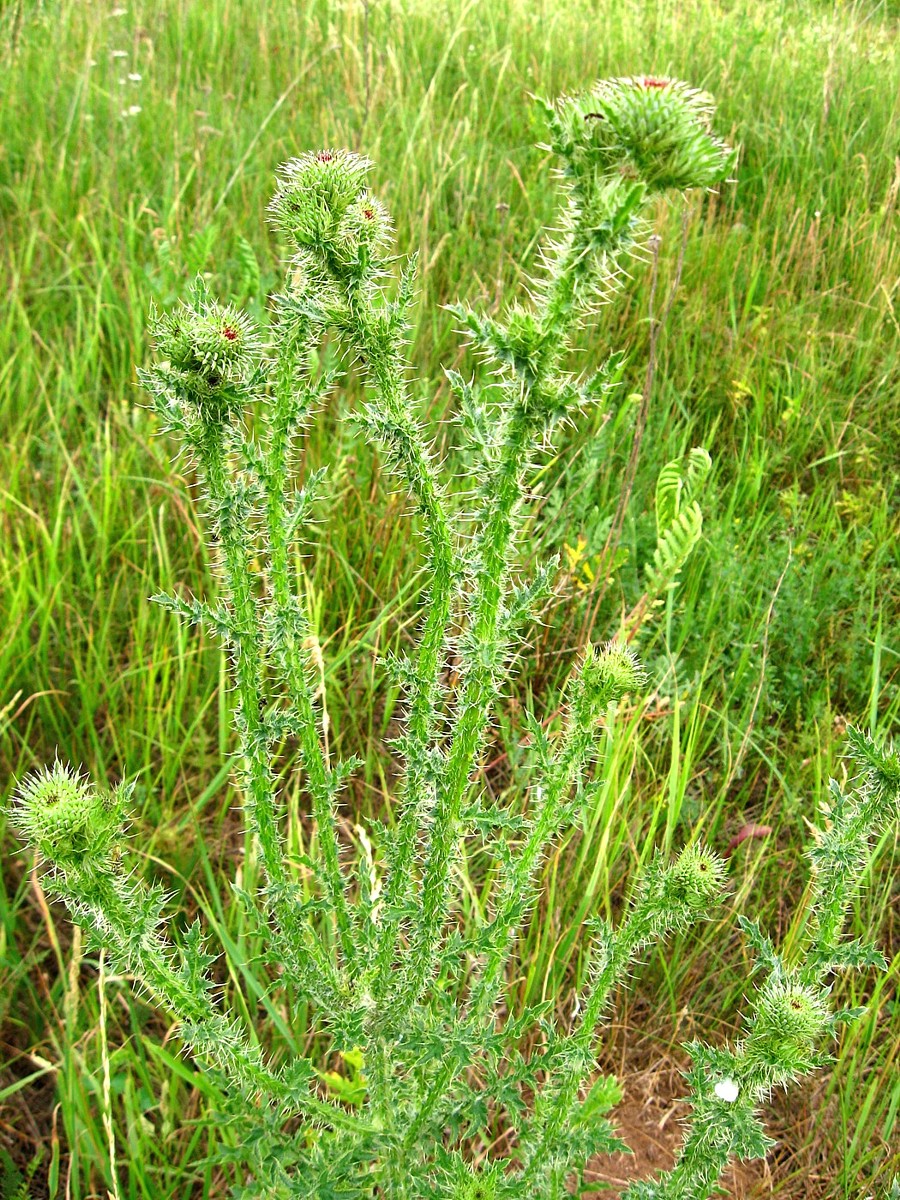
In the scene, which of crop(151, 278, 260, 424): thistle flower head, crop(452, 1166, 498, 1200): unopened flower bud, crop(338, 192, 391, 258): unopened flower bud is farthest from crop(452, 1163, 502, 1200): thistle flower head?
crop(338, 192, 391, 258): unopened flower bud

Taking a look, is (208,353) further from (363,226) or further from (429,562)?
(429,562)

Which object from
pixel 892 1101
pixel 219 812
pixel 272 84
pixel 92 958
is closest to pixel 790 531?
pixel 892 1101

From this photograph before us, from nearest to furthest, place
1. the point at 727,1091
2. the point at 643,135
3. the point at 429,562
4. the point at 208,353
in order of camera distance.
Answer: the point at 643,135, the point at 208,353, the point at 429,562, the point at 727,1091

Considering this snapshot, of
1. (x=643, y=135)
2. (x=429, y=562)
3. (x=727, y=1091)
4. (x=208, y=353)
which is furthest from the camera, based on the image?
(x=727, y=1091)

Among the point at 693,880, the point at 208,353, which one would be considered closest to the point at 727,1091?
the point at 693,880

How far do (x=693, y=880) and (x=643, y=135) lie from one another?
1.12 meters

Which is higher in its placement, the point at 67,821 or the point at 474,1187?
the point at 67,821

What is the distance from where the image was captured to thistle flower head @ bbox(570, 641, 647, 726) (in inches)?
62.9

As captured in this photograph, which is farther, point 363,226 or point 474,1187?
point 474,1187

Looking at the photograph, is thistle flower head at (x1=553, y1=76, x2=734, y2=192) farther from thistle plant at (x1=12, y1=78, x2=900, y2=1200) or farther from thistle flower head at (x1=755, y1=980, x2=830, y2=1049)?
thistle flower head at (x1=755, y1=980, x2=830, y2=1049)

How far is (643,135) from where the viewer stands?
1128 millimetres

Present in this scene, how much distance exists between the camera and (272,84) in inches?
200

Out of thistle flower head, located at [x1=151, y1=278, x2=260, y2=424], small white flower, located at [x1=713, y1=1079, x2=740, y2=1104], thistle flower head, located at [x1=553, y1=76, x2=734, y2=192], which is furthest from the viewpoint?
small white flower, located at [x1=713, y1=1079, x2=740, y2=1104]

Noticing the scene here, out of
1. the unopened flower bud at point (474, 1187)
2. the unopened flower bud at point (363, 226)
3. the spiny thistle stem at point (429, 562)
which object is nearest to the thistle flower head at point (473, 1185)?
the unopened flower bud at point (474, 1187)
